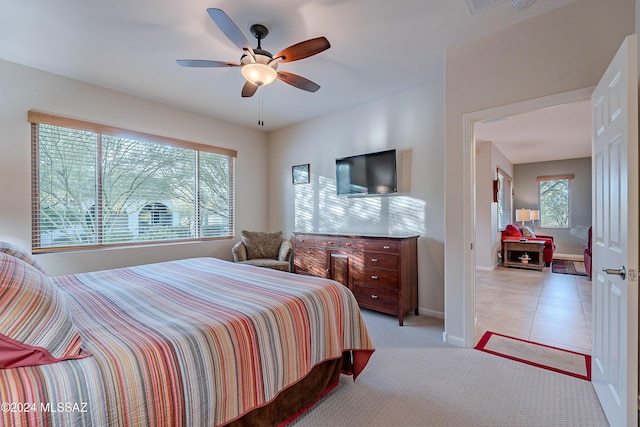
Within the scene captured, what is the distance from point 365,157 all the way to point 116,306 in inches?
124

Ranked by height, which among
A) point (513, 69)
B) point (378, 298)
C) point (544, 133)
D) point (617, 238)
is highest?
point (544, 133)

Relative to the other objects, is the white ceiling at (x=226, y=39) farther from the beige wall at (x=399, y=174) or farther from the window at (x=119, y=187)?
the window at (x=119, y=187)

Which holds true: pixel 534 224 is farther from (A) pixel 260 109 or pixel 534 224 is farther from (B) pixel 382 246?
(A) pixel 260 109

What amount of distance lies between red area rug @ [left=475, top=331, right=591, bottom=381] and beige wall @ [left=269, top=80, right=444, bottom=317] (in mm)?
727

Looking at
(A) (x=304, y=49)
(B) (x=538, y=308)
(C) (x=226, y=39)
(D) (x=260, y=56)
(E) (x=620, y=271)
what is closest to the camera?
(E) (x=620, y=271)

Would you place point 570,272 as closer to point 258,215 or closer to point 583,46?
point 583,46

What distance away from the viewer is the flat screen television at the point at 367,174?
3.61 m

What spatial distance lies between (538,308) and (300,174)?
3.78m

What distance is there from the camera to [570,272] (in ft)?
18.4

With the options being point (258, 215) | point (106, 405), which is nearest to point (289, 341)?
point (106, 405)

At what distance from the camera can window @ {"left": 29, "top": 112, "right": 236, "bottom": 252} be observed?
3086mm

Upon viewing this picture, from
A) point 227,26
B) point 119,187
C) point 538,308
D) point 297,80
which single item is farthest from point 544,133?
point 119,187

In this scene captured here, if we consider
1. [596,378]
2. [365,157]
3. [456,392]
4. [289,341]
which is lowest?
[456,392]

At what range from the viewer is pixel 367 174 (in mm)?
3826
